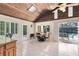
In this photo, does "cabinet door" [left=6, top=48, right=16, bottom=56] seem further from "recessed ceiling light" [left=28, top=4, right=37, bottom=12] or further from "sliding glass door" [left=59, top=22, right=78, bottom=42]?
"sliding glass door" [left=59, top=22, right=78, bottom=42]

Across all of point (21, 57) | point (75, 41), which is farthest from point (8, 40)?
point (75, 41)

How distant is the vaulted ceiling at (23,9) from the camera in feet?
7.13

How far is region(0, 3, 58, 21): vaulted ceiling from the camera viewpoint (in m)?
2.17

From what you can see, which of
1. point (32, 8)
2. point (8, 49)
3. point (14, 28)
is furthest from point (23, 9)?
point (8, 49)

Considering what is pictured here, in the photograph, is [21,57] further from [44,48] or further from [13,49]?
[44,48]

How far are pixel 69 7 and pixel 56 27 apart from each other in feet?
1.40

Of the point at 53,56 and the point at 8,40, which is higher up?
the point at 8,40

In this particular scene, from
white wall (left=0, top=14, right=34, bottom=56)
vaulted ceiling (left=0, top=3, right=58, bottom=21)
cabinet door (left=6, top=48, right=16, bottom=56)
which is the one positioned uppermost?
vaulted ceiling (left=0, top=3, right=58, bottom=21)

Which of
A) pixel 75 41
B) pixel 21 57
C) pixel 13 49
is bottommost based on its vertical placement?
pixel 21 57

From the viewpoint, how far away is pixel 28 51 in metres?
2.24

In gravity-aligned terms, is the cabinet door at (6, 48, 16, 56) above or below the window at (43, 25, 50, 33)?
below

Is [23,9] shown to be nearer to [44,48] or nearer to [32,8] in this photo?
[32,8]

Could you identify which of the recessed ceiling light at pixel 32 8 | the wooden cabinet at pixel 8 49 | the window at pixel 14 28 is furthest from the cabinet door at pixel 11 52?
the recessed ceiling light at pixel 32 8

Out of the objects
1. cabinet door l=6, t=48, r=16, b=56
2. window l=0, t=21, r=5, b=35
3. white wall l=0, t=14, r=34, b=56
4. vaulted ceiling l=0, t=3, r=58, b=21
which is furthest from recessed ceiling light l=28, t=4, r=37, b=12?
cabinet door l=6, t=48, r=16, b=56
